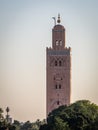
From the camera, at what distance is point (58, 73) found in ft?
333

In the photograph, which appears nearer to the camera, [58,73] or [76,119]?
[76,119]

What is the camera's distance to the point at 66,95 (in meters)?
101

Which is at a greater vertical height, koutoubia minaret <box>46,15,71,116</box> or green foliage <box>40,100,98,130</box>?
koutoubia minaret <box>46,15,71,116</box>

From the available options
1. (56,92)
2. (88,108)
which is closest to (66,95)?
(56,92)

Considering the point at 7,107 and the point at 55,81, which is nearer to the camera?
the point at 55,81

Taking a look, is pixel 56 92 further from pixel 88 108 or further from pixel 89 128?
pixel 89 128

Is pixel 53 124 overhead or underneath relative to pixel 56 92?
underneath

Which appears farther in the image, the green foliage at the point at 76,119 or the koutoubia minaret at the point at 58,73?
the koutoubia minaret at the point at 58,73

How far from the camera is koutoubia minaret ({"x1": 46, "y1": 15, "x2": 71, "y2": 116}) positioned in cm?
10062

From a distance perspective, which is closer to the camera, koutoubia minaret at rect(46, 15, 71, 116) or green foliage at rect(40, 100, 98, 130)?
green foliage at rect(40, 100, 98, 130)

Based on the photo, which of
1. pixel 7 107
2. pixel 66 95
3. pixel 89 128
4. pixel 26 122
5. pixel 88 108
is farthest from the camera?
pixel 26 122

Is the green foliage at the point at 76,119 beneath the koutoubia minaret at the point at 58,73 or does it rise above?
beneath

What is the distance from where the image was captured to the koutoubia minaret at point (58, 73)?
10062cm

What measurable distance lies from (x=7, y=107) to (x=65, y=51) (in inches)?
626
